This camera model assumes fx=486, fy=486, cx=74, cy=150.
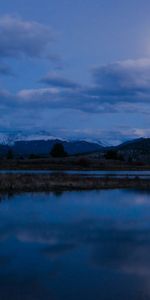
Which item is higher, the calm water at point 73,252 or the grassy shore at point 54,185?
the grassy shore at point 54,185

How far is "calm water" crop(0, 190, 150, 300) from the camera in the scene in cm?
1131

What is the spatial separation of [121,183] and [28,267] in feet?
112

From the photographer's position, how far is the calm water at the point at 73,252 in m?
11.3

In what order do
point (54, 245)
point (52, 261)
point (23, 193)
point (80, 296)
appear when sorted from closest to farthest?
point (80, 296), point (52, 261), point (54, 245), point (23, 193)

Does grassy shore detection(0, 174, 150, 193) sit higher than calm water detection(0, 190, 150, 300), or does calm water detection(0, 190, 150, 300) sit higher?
grassy shore detection(0, 174, 150, 193)

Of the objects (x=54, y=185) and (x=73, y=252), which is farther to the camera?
(x=54, y=185)

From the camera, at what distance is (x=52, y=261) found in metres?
14.1

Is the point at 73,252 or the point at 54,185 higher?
the point at 54,185

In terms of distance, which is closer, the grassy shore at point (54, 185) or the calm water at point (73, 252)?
the calm water at point (73, 252)

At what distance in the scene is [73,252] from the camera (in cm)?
1533

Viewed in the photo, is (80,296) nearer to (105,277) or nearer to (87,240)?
(105,277)

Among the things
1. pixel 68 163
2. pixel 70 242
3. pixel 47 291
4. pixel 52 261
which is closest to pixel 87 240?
pixel 70 242

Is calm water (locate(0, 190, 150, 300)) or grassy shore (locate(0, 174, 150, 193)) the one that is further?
grassy shore (locate(0, 174, 150, 193))

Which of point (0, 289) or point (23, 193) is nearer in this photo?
point (0, 289)
